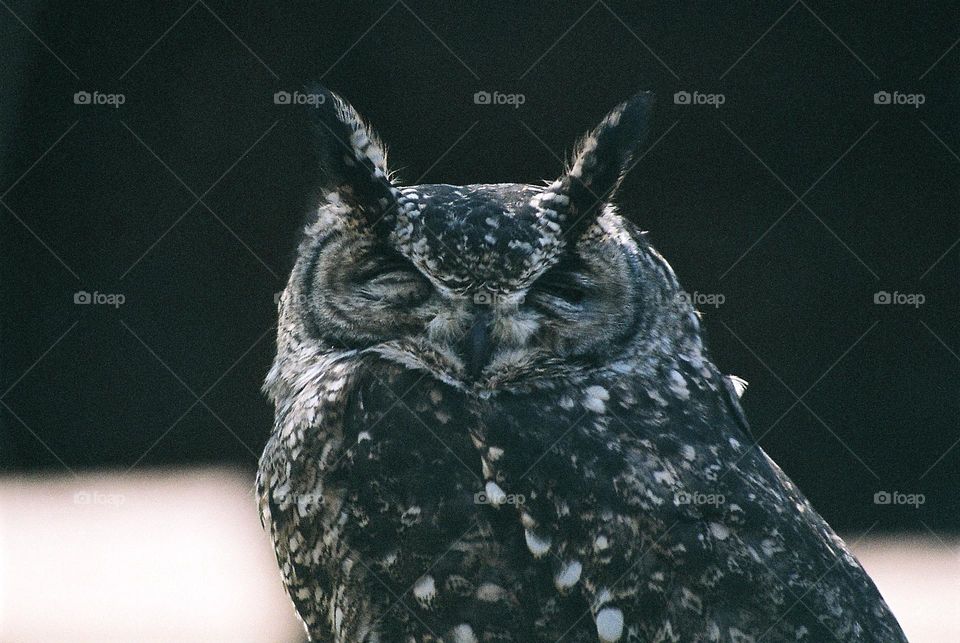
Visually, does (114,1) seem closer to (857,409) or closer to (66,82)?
(66,82)

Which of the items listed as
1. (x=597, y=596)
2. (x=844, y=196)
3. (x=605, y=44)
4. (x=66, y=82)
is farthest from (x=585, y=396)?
(x=66, y=82)

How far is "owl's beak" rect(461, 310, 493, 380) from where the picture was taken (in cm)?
179

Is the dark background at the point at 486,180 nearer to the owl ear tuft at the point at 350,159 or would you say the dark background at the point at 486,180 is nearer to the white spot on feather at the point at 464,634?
the owl ear tuft at the point at 350,159

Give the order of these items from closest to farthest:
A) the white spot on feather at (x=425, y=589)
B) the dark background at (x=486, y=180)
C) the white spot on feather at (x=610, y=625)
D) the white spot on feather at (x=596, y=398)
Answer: the white spot on feather at (x=610, y=625)
the white spot on feather at (x=425, y=589)
the white spot on feather at (x=596, y=398)
the dark background at (x=486, y=180)


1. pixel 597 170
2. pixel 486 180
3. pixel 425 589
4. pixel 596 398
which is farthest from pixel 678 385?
pixel 486 180

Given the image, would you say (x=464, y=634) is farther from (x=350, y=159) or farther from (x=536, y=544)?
(x=350, y=159)

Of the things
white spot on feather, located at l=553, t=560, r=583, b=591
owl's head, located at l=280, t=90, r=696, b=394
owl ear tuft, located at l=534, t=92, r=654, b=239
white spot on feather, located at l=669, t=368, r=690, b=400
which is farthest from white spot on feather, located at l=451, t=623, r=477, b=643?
owl ear tuft, located at l=534, t=92, r=654, b=239

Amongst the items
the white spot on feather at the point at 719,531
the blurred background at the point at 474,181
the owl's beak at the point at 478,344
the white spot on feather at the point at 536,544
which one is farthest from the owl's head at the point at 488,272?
the blurred background at the point at 474,181

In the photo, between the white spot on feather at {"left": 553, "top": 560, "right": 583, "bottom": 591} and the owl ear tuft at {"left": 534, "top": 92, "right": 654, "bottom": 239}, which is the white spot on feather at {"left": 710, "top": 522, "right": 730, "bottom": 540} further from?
the owl ear tuft at {"left": 534, "top": 92, "right": 654, "bottom": 239}

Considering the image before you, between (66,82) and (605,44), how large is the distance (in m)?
2.29

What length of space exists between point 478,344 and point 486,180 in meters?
2.30

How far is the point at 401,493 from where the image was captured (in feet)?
5.84

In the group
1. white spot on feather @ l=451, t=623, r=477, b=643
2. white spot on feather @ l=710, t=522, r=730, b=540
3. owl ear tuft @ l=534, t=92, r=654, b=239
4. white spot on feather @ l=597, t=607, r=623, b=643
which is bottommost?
white spot on feather @ l=451, t=623, r=477, b=643

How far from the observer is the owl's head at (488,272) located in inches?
71.2
